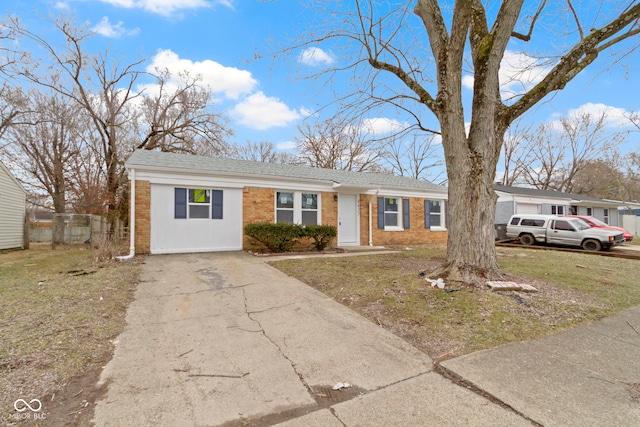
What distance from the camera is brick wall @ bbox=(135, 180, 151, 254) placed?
9062 mm

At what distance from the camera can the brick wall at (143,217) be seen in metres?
9.06

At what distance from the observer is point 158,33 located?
10.1 meters

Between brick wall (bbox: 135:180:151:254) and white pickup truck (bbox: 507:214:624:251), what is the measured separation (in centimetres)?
→ 1697

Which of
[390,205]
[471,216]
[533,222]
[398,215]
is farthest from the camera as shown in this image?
[533,222]

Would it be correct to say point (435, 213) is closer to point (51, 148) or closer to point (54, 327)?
point (54, 327)

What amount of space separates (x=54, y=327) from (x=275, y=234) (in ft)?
21.6

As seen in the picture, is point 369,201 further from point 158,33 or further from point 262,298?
point 158,33

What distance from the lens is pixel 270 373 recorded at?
8.68 ft

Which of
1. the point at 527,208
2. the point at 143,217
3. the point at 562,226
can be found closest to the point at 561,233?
the point at 562,226

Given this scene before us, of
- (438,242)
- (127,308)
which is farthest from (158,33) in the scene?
(438,242)

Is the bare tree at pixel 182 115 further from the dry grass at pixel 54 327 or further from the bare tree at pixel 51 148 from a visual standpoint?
the dry grass at pixel 54 327

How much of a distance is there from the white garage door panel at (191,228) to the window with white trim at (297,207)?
161 cm

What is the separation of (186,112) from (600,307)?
21.6 m

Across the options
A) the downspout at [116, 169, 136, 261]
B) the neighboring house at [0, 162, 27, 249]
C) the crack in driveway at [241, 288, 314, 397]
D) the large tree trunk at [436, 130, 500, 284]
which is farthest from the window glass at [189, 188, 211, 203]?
the neighboring house at [0, 162, 27, 249]
